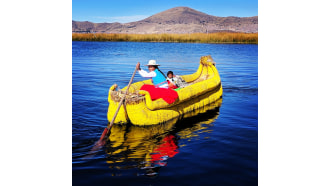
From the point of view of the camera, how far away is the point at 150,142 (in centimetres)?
580

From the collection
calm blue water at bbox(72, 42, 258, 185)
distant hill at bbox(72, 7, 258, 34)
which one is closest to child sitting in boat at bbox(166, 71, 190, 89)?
calm blue water at bbox(72, 42, 258, 185)

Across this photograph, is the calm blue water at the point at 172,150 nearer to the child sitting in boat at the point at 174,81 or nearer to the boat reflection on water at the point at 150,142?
the boat reflection on water at the point at 150,142

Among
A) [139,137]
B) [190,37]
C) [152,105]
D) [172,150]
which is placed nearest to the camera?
[172,150]

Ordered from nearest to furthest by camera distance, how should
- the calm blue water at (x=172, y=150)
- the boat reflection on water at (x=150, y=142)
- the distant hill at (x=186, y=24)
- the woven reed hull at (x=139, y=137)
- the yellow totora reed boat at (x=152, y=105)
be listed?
the calm blue water at (x=172, y=150) → the boat reflection on water at (x=150, y=142) → the woven reed hull at (x=139, y=137) → the yellow totora reed boat at (x=152, y=105) → the distant hill at (x=186, y=24)

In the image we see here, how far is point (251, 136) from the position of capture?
6.34 meters

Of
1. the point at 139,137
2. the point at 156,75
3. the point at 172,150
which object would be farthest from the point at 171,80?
the point at 172,150

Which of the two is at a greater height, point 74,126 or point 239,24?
point 239,24

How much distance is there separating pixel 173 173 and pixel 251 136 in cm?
256

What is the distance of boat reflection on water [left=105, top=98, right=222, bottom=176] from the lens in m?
4.80

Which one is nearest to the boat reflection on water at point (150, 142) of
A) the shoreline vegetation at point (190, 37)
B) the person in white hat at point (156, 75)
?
the person in white hat at point (156, 75)

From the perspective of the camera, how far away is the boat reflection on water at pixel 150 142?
4.80 meters

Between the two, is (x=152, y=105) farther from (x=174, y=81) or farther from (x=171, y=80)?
(x=174, y=81)
